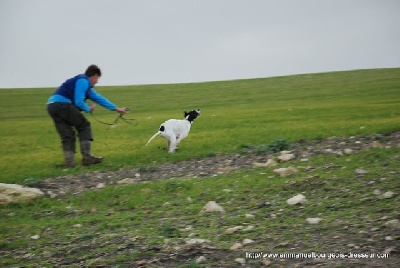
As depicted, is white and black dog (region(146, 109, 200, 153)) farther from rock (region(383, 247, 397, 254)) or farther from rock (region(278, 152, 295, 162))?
rock (region(383, 247, 397, 254))

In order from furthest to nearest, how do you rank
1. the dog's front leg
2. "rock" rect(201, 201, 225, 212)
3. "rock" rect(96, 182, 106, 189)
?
the dog's front leg
"rock" rect(96, 182, 106, 189)
"rock" rect(201, 201, 225, 212)

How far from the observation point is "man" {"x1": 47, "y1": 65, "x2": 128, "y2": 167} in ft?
49.4

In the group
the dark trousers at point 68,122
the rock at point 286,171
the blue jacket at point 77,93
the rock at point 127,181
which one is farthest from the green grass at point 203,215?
the blue jacket at point 77,93

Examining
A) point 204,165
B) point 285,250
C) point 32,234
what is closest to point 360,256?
point 285,250

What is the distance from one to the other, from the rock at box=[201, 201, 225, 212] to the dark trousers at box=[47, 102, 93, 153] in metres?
7.03

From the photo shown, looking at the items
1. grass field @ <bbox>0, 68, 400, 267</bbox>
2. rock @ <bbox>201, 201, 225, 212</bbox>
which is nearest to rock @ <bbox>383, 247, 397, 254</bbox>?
grass field @ <bbox>0, 68, 400, 267</bbox>

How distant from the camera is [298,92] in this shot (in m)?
51.7

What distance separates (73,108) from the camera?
15.2 meters

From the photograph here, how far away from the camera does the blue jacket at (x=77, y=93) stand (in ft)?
49.3

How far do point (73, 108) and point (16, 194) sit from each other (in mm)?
4248

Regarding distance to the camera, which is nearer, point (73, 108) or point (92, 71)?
point (73, 108)

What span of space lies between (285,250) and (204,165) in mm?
7967

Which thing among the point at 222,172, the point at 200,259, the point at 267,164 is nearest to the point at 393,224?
the point at 200,259

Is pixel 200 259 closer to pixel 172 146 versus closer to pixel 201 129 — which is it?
pixel 172 146
